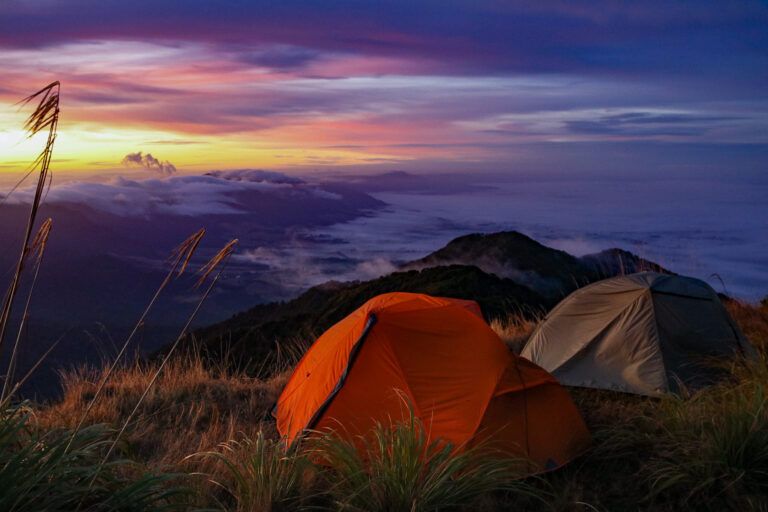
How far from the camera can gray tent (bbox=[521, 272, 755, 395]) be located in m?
7.75

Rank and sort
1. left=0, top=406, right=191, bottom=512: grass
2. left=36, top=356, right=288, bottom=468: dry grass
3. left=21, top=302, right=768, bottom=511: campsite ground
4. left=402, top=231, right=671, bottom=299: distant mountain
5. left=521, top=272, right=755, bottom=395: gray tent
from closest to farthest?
left=0, top=406, right=191, bottom=512: grass < left=21, top=302, right=768, bottom=511: campsite ground < left=36, top=356, right=288, bottom=468: dry grass < left=521, top=272, right=755, bottom=395: gray tent < left=402, top=231, right=671, bottom=299: distant mountain

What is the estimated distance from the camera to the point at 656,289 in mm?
8070

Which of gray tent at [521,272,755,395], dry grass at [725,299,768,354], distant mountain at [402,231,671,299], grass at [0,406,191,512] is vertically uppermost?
grass at [0,406,191,512]

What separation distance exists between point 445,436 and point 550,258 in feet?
88.0

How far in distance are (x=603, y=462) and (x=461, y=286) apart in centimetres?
1347

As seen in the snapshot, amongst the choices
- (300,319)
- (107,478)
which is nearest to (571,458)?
(107,478)

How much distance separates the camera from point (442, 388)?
595 centimetres

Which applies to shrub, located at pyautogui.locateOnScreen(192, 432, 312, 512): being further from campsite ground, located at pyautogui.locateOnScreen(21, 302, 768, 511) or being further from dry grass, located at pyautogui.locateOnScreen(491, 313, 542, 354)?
dry grass, located at pyautogui.locateOnScreen(491, 313, 542, 354)

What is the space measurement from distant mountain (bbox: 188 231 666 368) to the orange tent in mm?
3445

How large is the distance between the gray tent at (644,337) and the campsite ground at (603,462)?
48 centimetres

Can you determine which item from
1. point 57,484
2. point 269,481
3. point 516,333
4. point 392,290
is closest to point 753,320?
point 516,333

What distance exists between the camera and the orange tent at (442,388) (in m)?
5.76

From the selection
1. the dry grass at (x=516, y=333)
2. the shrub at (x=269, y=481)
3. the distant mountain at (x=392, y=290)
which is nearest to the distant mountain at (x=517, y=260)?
the distant mountain at (x=392, y=290)

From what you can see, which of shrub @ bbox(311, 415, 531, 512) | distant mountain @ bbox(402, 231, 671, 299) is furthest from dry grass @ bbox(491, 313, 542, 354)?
distant mountain @ bbox(402, 231, 671, 299)
